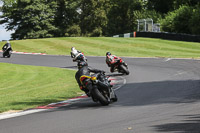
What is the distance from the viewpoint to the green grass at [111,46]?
118 ft

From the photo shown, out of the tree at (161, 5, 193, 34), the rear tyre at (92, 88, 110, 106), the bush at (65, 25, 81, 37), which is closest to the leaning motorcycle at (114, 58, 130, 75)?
the rear tyre at (92, 88, 110, 106)

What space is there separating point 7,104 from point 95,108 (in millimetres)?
3467

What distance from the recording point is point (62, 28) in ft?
248

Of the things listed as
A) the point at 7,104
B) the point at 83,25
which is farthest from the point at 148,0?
the point at 7,104

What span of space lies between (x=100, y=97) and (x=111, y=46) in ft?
102

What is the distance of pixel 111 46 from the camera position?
41250 mm

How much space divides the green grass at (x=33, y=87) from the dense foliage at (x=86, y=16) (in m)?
37.6

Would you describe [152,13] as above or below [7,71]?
above

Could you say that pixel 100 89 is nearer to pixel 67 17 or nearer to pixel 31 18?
pixel 31 18

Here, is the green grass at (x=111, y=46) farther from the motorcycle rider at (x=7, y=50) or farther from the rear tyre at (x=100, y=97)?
the rear tyre at (x=100, y=97)

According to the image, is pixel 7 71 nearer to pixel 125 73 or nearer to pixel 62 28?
pixel 125 73

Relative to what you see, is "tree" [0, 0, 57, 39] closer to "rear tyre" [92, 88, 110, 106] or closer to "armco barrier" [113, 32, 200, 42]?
"armco barrier" [113, 32, 200, 42]

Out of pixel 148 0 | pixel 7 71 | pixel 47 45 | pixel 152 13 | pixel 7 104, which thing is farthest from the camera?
pixel 148 0

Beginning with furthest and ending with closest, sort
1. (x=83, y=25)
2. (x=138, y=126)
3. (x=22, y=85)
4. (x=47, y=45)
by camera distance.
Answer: (x=83, y=25)
(x=47, y=45)
(x=22, y=85)
(x=138, y=126)
